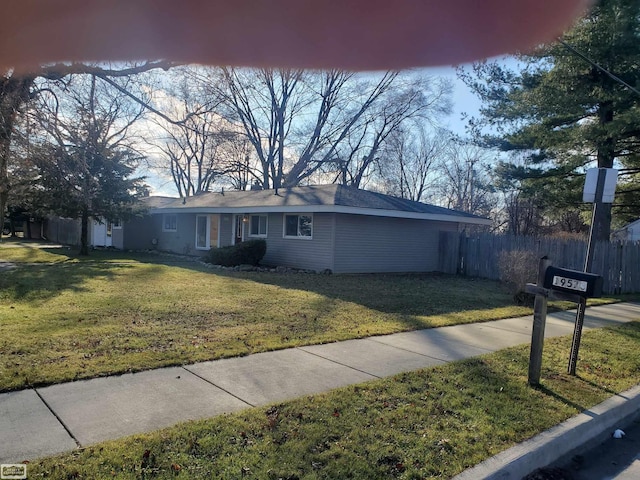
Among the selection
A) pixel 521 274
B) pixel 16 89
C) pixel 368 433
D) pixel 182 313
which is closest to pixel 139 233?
pixel 16 89

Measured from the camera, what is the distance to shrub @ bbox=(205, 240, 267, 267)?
16516 mm

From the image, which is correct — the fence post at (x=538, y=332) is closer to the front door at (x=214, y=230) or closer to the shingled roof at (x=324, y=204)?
the shingled roof at (x=324, y=204)

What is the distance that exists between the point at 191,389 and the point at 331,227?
38.2 ft

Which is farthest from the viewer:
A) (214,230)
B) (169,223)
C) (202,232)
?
(169,223)

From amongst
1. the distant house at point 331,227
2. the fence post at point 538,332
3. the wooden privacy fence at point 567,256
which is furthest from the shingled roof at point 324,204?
the fence post at point 538,332

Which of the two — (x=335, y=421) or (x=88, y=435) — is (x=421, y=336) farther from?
(x=88, y=435)

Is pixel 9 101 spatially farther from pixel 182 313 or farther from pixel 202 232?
pixel 202 232

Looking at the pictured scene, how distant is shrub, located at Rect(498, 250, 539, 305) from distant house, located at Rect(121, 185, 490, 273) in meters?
5.28

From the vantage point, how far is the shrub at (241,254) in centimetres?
1652

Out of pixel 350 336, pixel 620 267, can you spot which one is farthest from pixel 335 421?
pixel 620 267

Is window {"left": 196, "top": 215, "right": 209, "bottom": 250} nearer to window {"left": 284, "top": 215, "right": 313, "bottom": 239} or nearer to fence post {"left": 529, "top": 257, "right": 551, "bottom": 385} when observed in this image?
window {"left": 284, "top": 215, "right": 313, "bottom": 239}

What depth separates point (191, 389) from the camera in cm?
431

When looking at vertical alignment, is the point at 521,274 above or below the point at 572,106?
below

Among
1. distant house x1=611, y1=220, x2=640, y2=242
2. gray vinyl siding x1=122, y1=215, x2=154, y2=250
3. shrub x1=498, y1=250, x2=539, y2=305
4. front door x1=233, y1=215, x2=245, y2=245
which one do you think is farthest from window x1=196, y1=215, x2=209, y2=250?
distant house x1=611, y1=220, x2=640, y2=242
